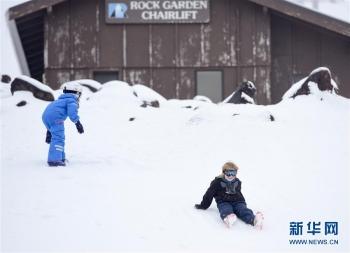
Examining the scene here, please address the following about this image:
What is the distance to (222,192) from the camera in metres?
6.60

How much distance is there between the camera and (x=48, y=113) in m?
8.44

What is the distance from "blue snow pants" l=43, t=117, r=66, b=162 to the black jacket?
9.49 feet

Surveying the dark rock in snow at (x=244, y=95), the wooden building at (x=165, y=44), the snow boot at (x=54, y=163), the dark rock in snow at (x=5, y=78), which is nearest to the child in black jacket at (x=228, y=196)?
the snow boot at (x=54, y=163)

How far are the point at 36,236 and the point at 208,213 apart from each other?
7.39 ft

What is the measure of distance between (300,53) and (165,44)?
513 centimetres

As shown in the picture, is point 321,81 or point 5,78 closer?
point 321,81

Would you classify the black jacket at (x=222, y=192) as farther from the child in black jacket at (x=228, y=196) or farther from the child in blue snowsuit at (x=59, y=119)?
the child in blue snowsuit at (x=59, y=119)

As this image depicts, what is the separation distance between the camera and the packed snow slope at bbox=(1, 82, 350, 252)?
5562mm

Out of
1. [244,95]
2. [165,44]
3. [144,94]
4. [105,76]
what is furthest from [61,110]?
[165,44]

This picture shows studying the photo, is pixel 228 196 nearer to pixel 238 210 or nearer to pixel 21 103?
pixel 238 210

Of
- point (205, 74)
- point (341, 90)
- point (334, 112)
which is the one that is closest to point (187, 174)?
point (334, 112)

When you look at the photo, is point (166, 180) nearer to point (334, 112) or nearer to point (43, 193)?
point (43, 193)

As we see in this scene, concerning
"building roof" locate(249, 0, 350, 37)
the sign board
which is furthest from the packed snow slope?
"building roof" locate(249, 0, 350, 37)

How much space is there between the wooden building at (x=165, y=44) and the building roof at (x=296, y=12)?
732 mm
